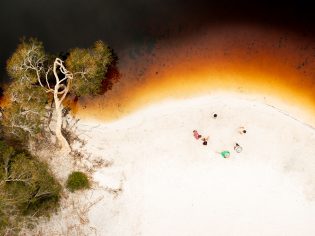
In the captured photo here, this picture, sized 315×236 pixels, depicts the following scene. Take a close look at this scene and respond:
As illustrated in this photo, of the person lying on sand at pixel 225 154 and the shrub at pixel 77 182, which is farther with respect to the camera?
the person lying on sand at pixel 225 154

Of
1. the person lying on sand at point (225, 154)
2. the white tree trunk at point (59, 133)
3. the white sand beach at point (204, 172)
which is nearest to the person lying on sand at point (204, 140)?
the white sand beach at point (204, 172)

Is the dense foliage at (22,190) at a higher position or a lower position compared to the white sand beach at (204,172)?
lower

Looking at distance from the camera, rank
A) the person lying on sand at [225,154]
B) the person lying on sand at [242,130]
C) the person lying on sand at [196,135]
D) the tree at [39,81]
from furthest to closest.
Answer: the person lying on sand at [196,135], the person lying on sand at [242,130], the person lying on sand at [225,154], the tree at [39,81]

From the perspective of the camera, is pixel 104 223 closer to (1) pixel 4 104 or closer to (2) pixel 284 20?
(1) pixel 4 104

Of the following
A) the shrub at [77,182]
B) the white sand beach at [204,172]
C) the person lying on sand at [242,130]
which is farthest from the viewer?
the person lying on sand at [242,130]

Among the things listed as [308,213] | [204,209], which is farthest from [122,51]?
[308,213]

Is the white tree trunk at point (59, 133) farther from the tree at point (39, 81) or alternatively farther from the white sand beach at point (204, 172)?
the white sand beach at point (204, 172)

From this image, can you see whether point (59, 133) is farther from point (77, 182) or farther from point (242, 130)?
point (242, 130)
